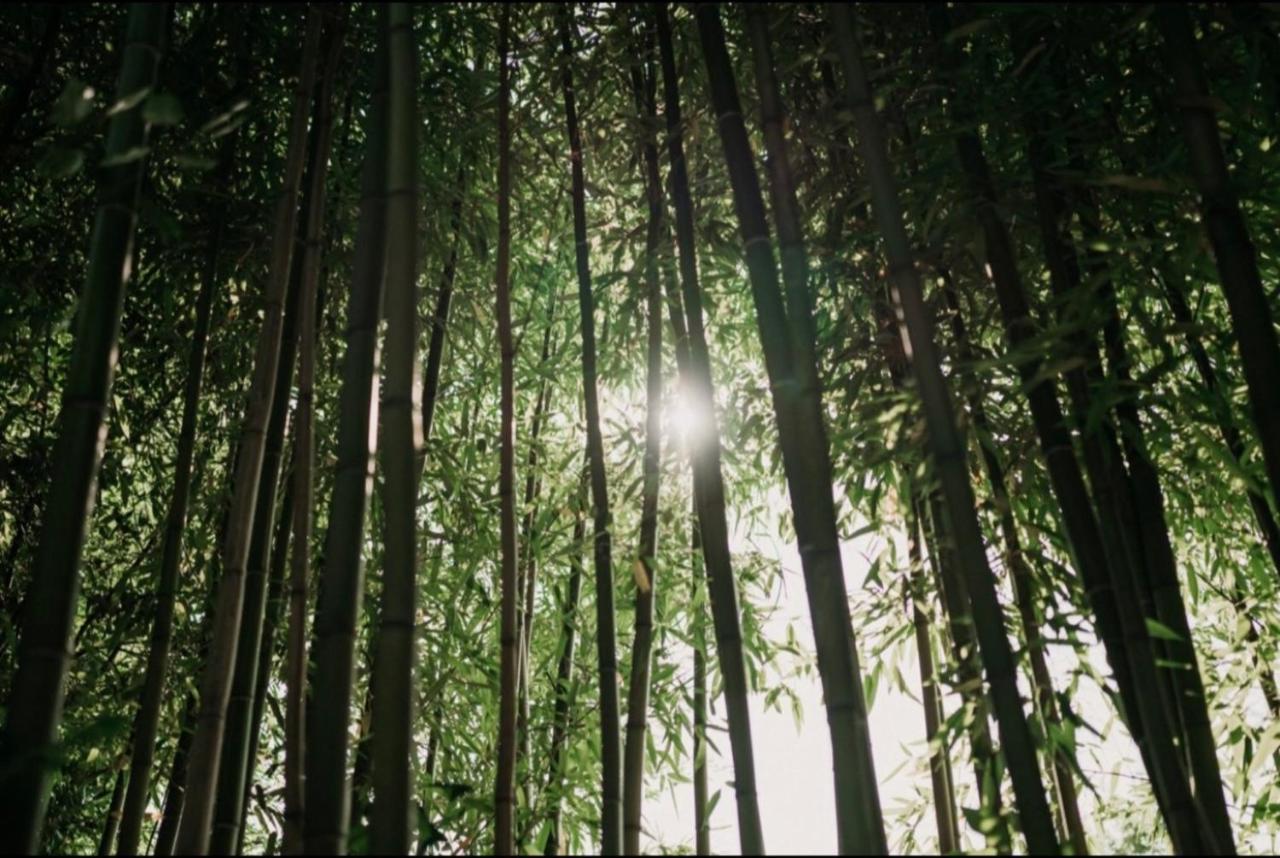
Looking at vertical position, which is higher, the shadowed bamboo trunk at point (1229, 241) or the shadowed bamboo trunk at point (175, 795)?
the shadowed bamboo trunk at point (1229, 241)

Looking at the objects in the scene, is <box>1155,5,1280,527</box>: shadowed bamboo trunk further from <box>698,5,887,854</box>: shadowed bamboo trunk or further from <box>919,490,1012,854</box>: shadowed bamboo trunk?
<box>698,5,887,854</box>: shadowed bamboo trunk

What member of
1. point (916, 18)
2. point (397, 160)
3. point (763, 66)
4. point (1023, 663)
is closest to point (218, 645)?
point (397, 160)

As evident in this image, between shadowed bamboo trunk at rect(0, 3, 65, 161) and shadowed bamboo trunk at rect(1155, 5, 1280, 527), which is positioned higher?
shadowed bamboo trunk at rect(0, 3, 65, 161)

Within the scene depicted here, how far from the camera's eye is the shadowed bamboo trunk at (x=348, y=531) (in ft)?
6.34

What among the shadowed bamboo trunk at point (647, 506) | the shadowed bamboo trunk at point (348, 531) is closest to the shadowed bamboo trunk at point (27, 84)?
the shadowed bamboo trunk at point (348, 531)

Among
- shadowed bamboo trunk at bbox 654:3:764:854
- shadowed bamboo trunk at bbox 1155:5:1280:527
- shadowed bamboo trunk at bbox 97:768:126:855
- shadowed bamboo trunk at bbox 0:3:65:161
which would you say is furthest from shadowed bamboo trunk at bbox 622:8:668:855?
shadowed bamboo trunk at bbox 0:3:65:161

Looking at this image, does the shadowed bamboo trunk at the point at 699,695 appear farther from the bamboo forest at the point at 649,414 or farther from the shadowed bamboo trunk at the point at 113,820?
the shadowed bamboo trunk at the point at 113,820

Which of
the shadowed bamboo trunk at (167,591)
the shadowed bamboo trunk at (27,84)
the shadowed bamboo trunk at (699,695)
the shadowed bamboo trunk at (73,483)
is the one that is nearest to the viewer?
the shadowed bamboo trunk at (73,483)

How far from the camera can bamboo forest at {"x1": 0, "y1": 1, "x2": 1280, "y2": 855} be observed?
2.17 m

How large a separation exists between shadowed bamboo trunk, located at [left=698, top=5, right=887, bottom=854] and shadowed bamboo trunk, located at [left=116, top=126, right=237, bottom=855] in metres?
1.60

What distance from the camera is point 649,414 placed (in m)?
3.61

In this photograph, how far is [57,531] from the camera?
1982 mm

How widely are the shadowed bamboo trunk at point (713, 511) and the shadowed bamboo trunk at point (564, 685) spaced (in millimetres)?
992

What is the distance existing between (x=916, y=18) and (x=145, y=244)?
254 centimetres
